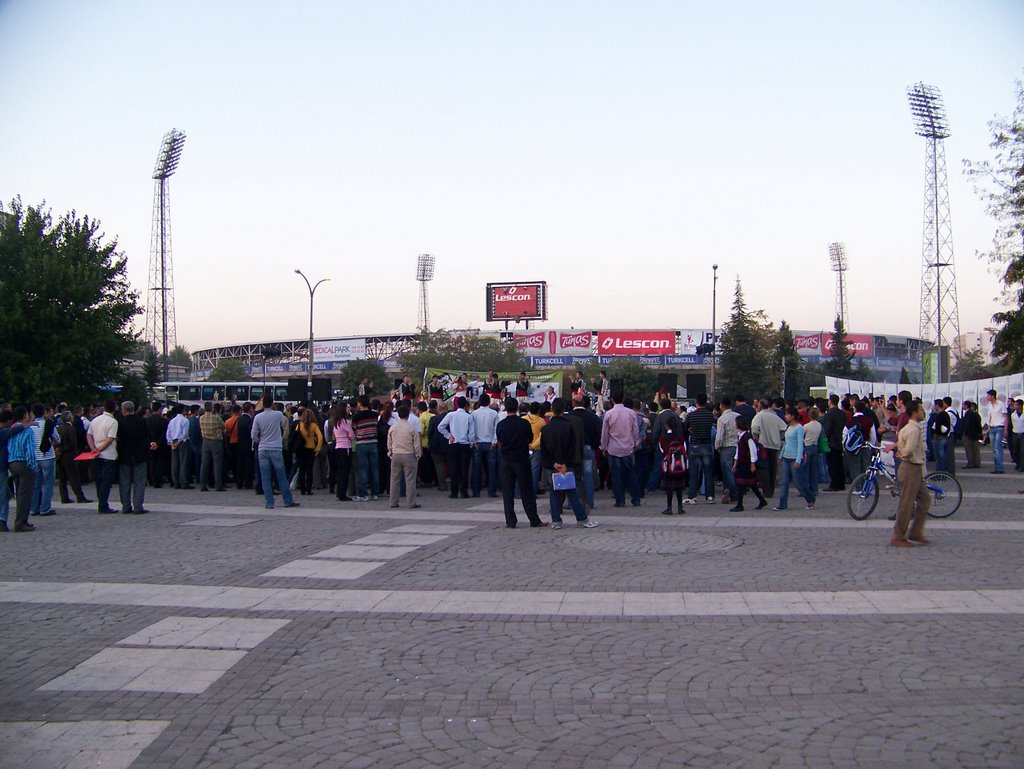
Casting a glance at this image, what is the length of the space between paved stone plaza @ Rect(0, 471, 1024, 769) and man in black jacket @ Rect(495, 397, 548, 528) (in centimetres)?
119

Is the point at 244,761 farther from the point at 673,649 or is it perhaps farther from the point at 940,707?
the point at 940,707

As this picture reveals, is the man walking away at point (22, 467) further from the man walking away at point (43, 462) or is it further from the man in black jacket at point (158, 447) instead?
the man in black jacket at point (158, 447)

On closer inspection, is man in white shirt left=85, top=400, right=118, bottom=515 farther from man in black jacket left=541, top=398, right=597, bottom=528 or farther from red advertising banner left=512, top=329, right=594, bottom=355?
red advertising banner left=512, top=329, right=594, bottom=355

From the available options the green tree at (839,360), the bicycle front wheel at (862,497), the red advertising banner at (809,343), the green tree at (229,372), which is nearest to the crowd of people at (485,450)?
the bicycle front wheel at (862,497)

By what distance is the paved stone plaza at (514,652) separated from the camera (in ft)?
16.7

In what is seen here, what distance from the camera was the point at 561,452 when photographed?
43.7 feet

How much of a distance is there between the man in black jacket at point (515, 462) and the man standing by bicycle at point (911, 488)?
4.87 m

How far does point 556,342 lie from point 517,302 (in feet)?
28.2

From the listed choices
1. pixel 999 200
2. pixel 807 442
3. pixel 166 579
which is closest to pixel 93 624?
pixel 166 579

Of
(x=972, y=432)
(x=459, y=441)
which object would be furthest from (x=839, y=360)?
(x=459, y=441)

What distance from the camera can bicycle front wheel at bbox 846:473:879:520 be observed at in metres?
13.8

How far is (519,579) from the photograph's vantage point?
957cm

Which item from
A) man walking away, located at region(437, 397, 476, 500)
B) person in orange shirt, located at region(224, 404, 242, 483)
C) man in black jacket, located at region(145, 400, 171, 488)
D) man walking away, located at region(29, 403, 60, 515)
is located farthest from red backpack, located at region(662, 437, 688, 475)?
man in black jacket, located at region(145, 400, 171, 488)

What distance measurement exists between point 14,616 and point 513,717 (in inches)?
202
